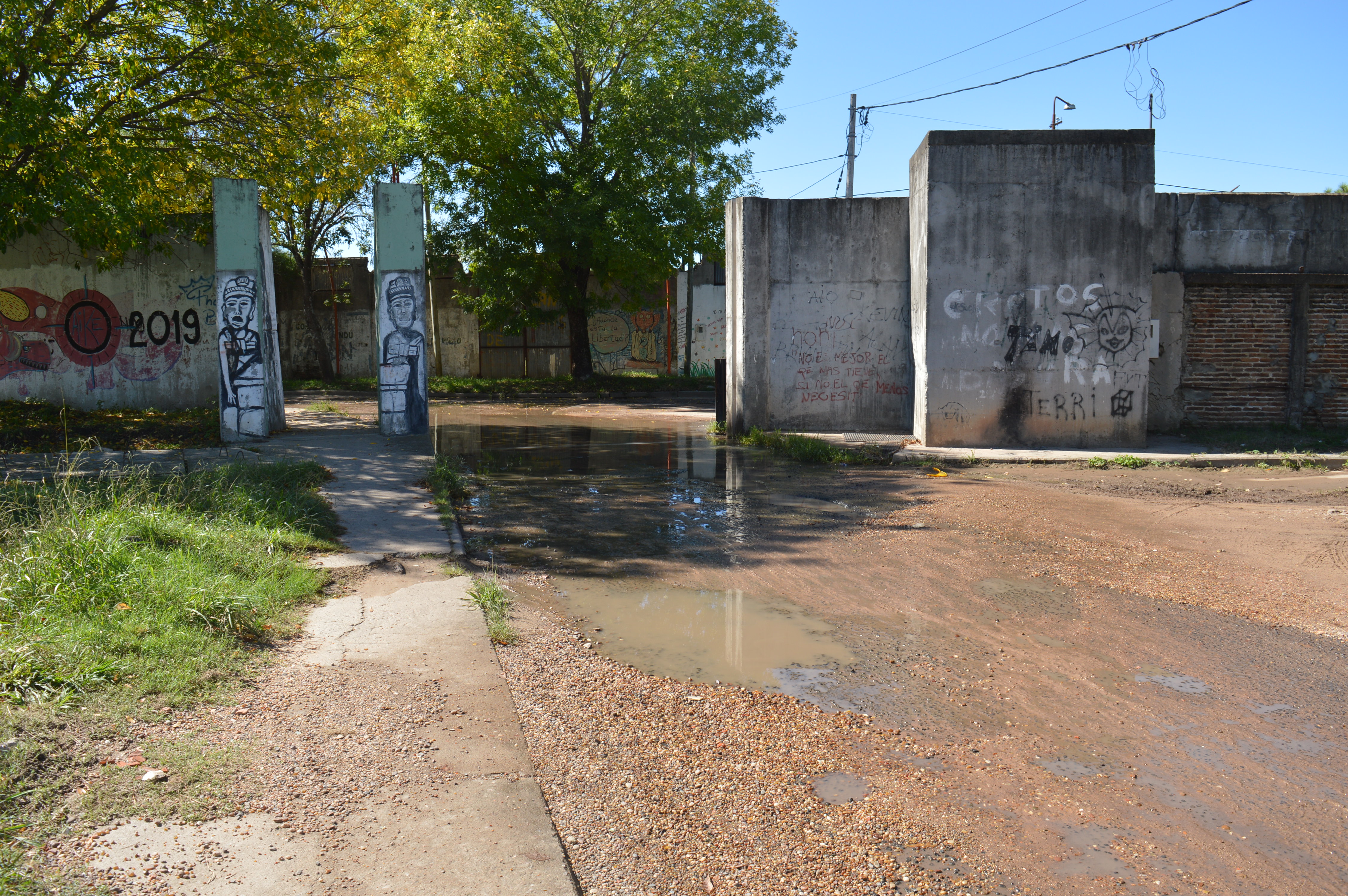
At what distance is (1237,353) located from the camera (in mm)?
13188

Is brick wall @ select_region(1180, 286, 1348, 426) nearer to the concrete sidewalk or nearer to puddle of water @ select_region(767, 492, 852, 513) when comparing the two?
puddle of water @ select_region(767, 492, 852, 513)

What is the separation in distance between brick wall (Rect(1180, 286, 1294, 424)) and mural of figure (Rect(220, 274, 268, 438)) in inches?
520

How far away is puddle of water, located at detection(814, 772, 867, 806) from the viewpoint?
3.29 m

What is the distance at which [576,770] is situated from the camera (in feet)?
11.4

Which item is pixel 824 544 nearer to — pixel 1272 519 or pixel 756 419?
pixel 1272 519

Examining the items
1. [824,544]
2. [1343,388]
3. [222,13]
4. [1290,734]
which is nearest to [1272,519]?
[824,544]

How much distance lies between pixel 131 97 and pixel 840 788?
39.3ft

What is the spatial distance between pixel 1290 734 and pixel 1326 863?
1.08 metres

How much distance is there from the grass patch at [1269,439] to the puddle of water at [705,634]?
9.24 meters

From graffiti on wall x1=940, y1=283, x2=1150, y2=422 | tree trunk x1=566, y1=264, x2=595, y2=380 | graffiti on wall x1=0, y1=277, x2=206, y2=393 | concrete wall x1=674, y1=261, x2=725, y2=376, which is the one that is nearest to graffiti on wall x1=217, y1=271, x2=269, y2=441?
graffiti on wall x1=0, y1=277, x2=206, y2=393

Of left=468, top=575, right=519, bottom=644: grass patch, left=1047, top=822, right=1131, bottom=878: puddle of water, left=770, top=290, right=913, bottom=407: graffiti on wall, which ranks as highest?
left=770, top=290, right=913, bottom=407: graffiti on wall

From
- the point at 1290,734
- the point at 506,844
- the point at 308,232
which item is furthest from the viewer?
the point at 308,232

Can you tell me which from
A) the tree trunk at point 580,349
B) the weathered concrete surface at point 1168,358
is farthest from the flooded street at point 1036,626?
the tree trunk at point 580,349

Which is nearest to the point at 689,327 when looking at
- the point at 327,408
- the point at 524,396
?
the point at 524,396
